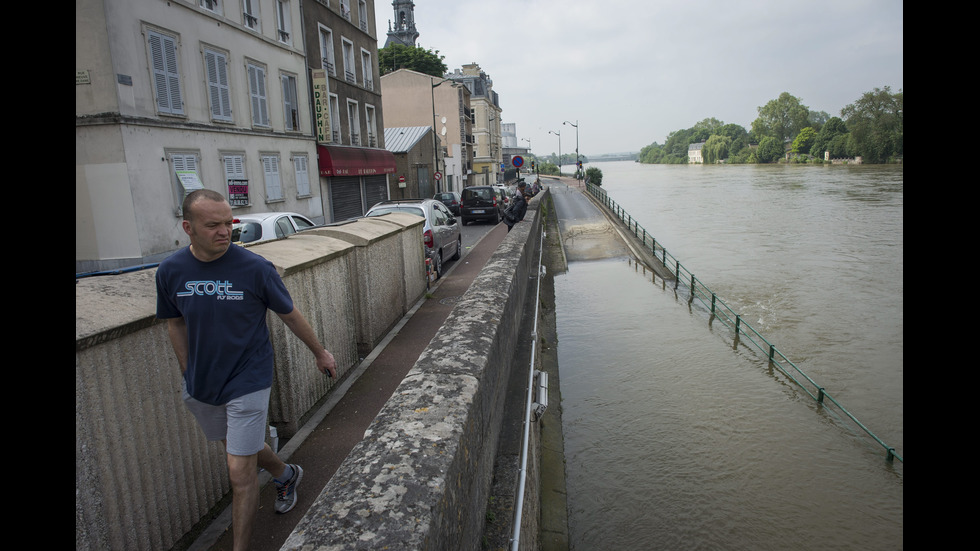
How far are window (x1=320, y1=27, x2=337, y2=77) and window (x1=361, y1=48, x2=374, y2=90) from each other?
3.32 metres

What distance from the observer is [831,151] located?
104000 millimetres

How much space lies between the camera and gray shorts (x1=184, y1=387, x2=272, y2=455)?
289 centimetres

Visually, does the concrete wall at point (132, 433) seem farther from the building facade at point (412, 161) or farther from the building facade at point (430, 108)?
the building facade at point (430, 108)

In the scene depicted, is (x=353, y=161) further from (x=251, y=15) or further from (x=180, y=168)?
(x=180, y=168)

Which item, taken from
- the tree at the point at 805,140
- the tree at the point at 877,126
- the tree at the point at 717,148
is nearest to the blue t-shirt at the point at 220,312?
the tree at the point at 877,126

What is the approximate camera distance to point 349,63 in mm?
28312

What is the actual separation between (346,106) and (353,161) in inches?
114

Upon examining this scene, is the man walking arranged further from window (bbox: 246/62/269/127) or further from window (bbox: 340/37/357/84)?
window (bbox: 340/37/357/84)

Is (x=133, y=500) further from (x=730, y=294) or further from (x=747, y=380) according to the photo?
(x=730, y=294)

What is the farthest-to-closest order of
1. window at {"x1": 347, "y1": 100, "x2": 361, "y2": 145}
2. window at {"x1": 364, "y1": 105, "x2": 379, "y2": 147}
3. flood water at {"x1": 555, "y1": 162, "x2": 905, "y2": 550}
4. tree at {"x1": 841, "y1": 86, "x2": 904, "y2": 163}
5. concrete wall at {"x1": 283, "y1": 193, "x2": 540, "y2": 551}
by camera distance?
tree at {"x1": 841, "y1": 86, "x2": 904, "y2": 163} → window at {"x1": 364, "y1": 105, "x2": 379, "y2": 147} → window at {"x1": 347, "y1": 100, "x2": 361, "y2": 145} → flood water at {"x1": 555, "y1": 162, "x2": 905, "y2": 550} → concrete wall at {"x1": 283, "y1": 193, "x2": 540, "y2": 551}

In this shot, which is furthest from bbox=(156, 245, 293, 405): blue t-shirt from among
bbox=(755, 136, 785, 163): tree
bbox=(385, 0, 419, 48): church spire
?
bbox=(755, 136, 785, 163): tree

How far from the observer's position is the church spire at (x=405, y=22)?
89.7 meters

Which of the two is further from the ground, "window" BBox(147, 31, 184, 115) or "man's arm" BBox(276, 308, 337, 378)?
"window" BBox(147, 31, 184, 115)

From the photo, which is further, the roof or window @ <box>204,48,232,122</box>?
the roof
